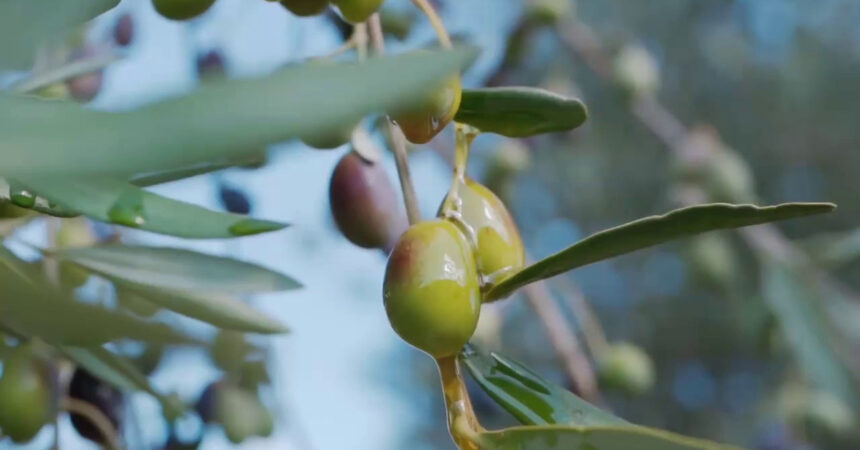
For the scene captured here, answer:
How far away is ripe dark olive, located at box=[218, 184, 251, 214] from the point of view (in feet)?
2.69

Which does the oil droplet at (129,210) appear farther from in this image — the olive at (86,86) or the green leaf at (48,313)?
the olive at (86,86)

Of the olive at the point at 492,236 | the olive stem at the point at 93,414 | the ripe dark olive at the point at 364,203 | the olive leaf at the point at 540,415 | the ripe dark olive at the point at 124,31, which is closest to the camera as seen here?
the olive leaf at the point at 540,415

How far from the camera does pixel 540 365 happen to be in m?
5.56

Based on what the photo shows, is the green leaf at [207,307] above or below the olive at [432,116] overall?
below

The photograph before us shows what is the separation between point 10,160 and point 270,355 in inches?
27.1

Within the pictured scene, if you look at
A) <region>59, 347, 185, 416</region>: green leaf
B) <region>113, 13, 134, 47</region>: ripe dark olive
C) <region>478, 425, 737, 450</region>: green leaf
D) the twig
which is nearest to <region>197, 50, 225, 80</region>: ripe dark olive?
<region>113, 13, 134, 47</region>: ripe dark olive

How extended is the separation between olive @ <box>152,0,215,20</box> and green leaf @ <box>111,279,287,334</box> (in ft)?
0.35

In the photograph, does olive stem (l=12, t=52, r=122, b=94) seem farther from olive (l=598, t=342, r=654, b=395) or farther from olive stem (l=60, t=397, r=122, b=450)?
olive (l=598, t=342, r=654, b=395)

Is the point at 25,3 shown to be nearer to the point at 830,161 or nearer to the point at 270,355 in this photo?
the point at 270,355

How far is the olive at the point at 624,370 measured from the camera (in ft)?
4.10

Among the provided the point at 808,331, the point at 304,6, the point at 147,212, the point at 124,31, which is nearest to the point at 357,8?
the point at 304,6

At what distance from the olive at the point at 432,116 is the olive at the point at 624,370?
0.91 metres

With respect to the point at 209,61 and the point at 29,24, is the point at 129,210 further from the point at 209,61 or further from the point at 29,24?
the point at 209,61

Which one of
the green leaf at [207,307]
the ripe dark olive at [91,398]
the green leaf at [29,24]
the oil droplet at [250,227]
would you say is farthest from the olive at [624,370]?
the green leaf at [29,24]
